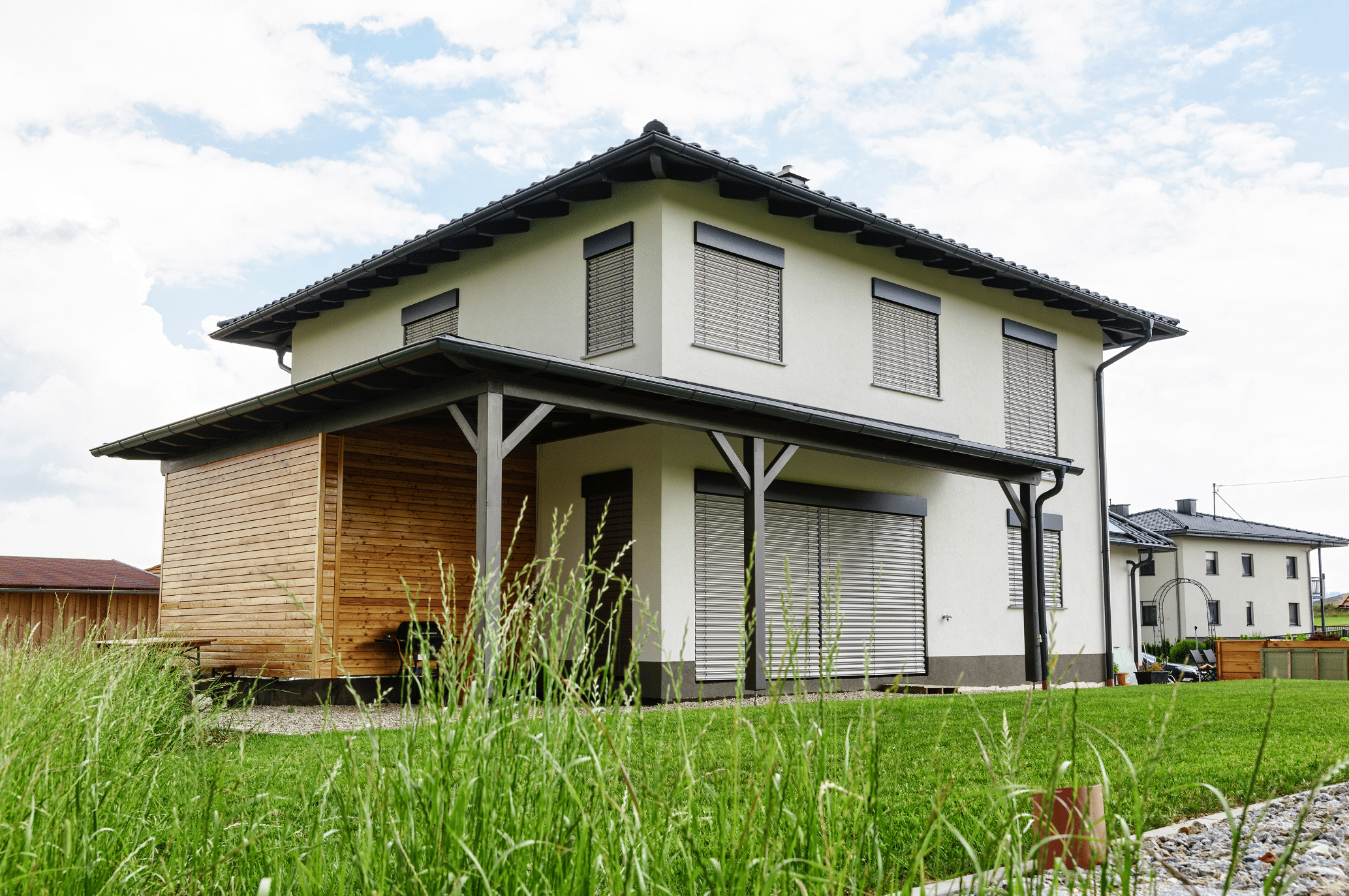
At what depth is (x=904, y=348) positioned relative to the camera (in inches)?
517

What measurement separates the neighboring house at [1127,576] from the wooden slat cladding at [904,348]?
521 cm

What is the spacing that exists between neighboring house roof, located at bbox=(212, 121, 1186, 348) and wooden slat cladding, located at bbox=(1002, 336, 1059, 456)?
0.80m

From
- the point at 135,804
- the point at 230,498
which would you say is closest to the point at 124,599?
the point at 230,498

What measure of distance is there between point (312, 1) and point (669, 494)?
5.33 meters

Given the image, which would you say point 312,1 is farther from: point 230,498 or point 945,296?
point 945,296

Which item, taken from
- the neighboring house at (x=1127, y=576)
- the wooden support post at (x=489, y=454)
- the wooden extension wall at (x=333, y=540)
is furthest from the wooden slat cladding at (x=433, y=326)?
the neighboring house at (x=1127, y=576)

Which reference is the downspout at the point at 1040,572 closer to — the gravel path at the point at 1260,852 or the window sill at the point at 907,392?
the window sill at the point at 907,392

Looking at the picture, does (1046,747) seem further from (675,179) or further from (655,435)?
(675,179)

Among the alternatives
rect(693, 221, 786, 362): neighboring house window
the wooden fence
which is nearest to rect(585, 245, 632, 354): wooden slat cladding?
rect(693, 221, 786, 362): neighboring house window

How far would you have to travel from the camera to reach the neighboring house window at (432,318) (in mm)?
12930

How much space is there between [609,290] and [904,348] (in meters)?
4.21

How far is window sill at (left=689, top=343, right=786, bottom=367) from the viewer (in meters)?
10.6

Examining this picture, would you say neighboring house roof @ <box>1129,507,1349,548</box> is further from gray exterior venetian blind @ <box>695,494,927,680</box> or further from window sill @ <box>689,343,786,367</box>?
window sill @ <box>689,343,786,367</box>

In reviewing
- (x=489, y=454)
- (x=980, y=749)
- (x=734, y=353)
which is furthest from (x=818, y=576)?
(x=980, y=749)
